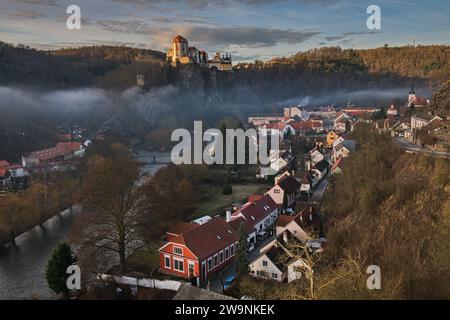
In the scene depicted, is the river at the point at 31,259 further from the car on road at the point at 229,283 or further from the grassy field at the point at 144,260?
the car on road at the point at 229,283

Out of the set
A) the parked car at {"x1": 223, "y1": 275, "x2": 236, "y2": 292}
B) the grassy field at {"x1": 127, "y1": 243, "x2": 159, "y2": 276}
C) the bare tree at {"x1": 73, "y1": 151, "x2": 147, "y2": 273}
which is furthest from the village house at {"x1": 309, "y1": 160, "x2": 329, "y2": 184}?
the bare tree at {"x1": 73, "y1": 151, "x2": 147, "y2": 273}

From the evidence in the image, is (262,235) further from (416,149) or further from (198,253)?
(416,149)

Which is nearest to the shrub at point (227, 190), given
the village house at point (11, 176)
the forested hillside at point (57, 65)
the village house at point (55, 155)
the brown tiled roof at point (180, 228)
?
the brown tiled roof at point (180, 228)

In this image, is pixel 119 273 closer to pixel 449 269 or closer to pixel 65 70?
pixel 449 269

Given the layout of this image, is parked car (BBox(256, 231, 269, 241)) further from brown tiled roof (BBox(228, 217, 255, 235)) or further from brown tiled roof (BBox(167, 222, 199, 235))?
brown tiled roof (BBox(167, 222, 199, 235))

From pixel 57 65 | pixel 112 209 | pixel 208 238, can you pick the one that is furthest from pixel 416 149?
pixel 57 65
